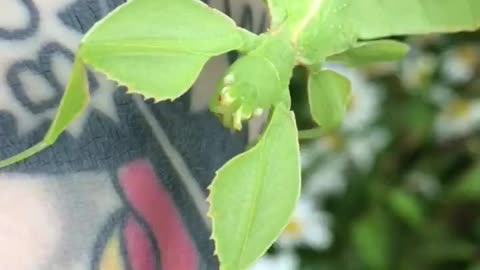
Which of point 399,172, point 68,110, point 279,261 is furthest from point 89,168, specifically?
point 399,172

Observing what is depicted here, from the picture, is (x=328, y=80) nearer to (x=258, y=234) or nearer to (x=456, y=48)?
(x=258, y=234)

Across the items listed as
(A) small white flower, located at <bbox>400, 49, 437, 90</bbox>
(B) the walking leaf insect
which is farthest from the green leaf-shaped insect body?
(A) small white flower, located at <bbox>400, 49, 437, 90</bbox>

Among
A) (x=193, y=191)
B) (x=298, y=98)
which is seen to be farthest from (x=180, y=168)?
(x=298, y=98)

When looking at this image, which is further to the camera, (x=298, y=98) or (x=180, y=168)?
(x=298, y=98)

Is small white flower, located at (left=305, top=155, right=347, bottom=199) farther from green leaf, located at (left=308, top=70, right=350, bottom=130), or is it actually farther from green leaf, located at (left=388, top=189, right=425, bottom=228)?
green leaf, located at (left=308, top=70, right=350, bottom=130)

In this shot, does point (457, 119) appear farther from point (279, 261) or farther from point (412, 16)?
point (412, 16)
